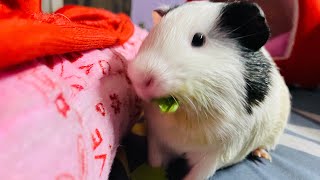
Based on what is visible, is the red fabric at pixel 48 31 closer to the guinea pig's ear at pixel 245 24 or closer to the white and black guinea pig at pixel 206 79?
the white and black guinea pig at pixel 206 79

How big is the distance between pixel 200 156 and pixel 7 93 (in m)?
0.50

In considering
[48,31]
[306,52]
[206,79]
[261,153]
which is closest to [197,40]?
[206,79]

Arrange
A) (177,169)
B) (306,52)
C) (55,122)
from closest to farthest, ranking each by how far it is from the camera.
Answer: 1. (55,122)
2. (177,169)
3. (306,52)

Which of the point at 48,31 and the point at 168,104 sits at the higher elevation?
the point at 48,31

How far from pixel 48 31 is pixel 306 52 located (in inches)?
51.9

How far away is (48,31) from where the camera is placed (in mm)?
581

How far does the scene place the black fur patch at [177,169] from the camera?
93cm

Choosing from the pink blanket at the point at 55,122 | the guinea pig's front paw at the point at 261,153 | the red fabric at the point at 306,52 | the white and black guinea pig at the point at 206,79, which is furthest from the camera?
the red fabric at the point at 306,52

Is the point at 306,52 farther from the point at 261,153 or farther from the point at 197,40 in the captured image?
the point at 197,40

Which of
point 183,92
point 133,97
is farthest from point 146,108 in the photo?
point 183,92

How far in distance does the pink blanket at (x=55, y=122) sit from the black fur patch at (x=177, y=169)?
0.23 metres

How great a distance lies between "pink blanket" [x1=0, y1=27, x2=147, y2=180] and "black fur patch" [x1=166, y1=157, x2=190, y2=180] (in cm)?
23

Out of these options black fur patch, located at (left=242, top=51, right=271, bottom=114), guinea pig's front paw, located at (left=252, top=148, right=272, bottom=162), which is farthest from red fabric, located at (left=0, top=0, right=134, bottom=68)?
guinea pig's front paw, located at (left=252, top=148, right=272, bottom=162)

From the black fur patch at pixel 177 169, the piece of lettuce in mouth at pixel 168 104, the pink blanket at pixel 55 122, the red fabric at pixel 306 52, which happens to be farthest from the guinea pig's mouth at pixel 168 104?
the red fabric at pixel 306 52
